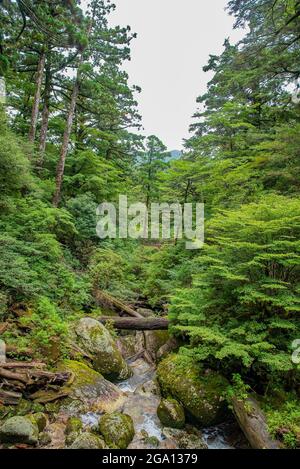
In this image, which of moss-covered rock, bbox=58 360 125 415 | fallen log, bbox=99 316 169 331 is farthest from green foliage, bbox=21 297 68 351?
fallen log, bbox=99 316 169 331

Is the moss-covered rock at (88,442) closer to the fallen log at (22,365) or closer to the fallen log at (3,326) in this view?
the fallen log at (22,365)

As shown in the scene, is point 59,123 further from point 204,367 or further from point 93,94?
point 204,367

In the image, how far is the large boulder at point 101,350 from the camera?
22.5ft

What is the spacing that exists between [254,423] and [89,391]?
3171mm

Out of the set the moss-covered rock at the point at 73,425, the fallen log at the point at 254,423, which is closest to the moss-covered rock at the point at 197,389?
the fallen log at the point at 254,423

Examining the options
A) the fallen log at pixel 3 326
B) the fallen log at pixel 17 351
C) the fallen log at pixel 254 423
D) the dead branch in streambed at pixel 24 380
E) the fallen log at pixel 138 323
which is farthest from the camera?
the fallen log at pixel 138 323

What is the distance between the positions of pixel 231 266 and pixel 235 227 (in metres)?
0.99

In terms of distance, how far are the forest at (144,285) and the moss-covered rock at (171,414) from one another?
23 millimetres
